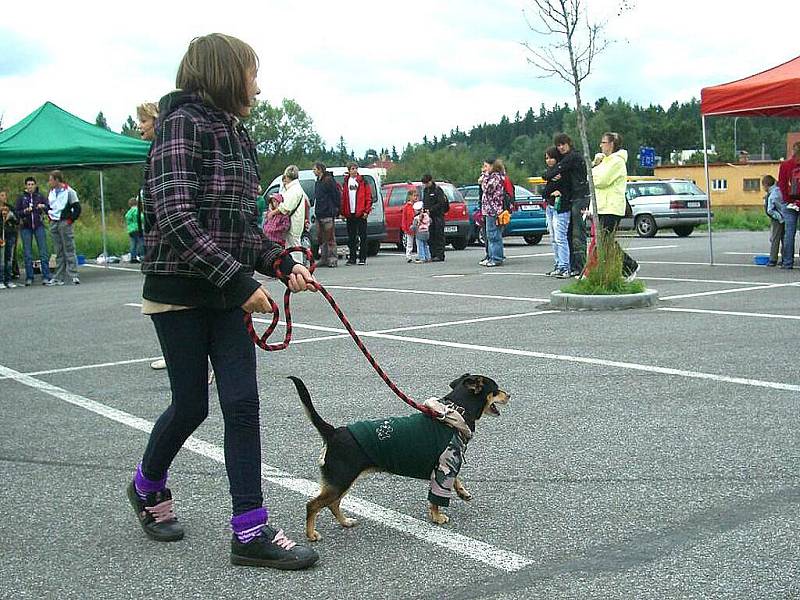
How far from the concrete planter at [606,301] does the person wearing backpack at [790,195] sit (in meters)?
5.07

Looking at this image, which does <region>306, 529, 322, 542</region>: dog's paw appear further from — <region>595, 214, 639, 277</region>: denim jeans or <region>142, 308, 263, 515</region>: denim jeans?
<region>595, 214, 639, 277</region>: denim jeans

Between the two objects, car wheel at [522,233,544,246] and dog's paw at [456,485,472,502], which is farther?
car wheel at [522,233,544,246]

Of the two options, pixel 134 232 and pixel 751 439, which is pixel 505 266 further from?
pixel 751 439

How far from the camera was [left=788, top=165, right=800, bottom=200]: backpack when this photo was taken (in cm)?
1548

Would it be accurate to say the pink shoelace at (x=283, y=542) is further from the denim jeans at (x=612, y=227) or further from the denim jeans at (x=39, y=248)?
the denim jeans at (x=39, y=248)

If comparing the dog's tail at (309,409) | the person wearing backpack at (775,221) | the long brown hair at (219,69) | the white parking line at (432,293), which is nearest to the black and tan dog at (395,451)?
the dog's tail at (309,409)

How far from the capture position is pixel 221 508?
4715 millimetres

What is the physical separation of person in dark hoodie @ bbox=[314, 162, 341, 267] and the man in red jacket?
58 cm

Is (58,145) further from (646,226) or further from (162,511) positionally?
(646,226)

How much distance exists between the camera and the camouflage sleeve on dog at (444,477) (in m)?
4.29

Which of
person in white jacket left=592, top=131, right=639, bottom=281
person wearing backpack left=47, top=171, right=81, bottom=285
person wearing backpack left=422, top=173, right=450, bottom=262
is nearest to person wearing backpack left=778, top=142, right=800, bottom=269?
person in white jacket left=592, top=131, right=639, bottom=281

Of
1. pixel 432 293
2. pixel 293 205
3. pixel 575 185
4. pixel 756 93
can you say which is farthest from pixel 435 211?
pixel 756 93

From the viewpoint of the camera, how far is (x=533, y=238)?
2812 cm

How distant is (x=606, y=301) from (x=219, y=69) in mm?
8265
